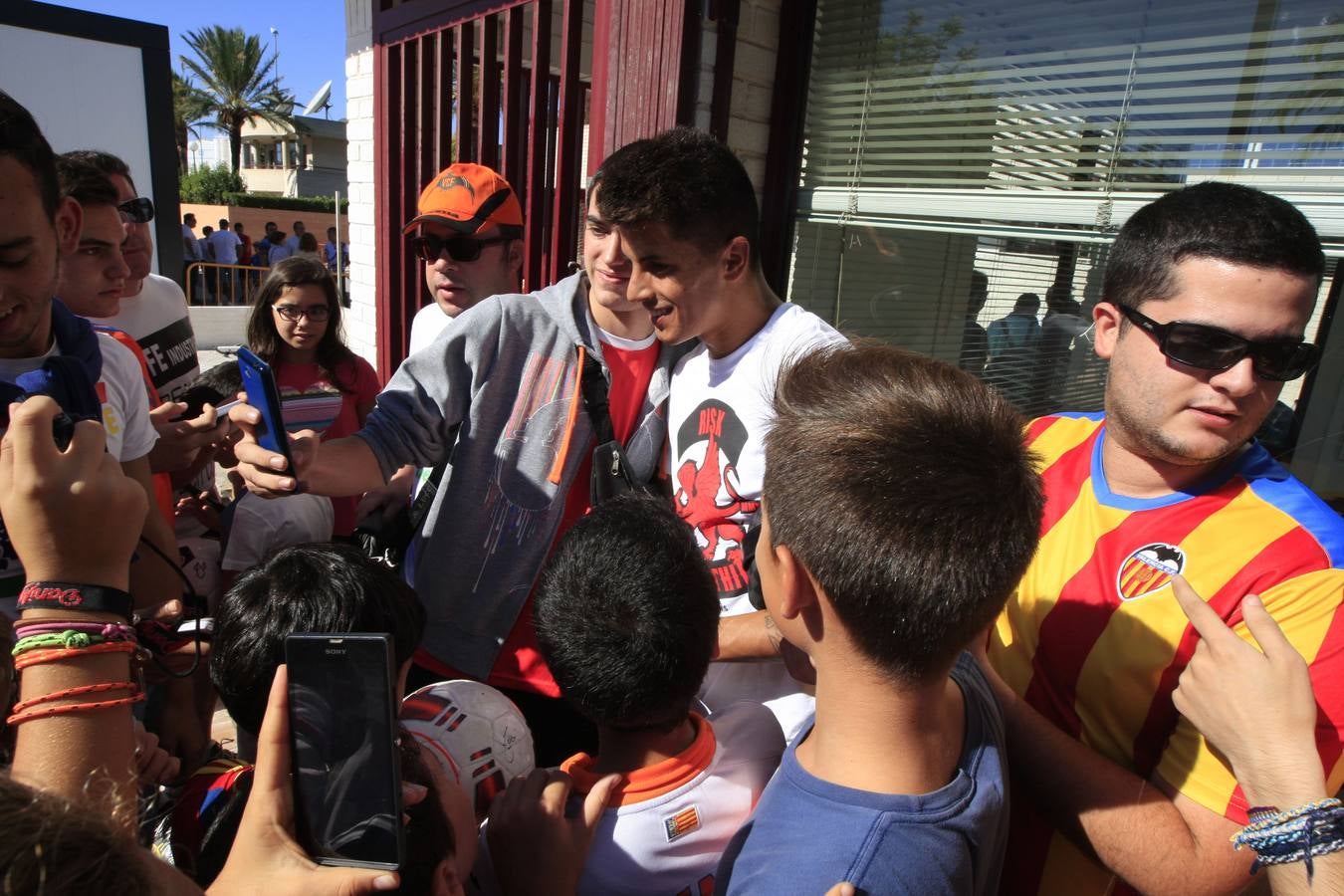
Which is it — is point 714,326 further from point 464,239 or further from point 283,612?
point 464,239

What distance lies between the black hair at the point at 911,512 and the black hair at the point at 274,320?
3.07 meters

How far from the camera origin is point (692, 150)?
2.02 metres

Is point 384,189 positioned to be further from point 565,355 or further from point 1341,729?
point 1341,729

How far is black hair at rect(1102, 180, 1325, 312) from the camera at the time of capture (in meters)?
1.30

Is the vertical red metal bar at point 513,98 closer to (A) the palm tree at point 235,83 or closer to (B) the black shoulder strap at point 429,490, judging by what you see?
(B) the black shoulder strap at point 429,490

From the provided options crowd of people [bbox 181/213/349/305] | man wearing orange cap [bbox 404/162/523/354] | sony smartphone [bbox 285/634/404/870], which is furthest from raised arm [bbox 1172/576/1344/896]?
crowd of people [bbox 181/213/349/305]

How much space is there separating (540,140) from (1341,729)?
4414 mm

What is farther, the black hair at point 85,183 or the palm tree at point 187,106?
the palm tree at point 187,106

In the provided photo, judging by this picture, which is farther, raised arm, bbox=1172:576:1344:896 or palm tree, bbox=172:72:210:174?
palm tree, bbox=172:72:210:174

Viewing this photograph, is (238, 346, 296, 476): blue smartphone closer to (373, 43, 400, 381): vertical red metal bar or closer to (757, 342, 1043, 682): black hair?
(757, 342, 1043, 682): black hair

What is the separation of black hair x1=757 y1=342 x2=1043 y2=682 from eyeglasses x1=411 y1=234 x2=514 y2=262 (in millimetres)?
2446

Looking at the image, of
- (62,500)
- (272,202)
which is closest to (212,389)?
(62,500)

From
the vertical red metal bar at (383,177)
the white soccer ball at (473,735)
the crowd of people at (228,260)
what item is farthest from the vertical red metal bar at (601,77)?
the crowd of people at (228,260)

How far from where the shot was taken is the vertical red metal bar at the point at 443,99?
5047 mm
